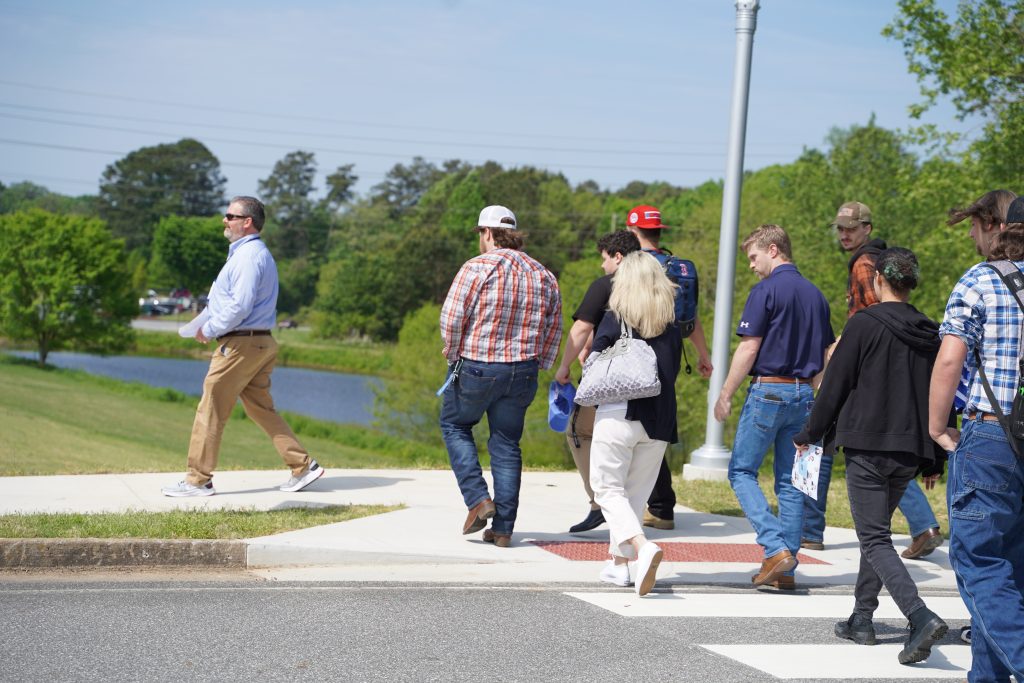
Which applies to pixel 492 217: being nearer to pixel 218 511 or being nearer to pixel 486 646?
pixel 218 511

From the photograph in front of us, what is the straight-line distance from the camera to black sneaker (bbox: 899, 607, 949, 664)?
516 cm

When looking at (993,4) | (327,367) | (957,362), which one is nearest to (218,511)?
(957,362)

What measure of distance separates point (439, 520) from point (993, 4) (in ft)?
81.6

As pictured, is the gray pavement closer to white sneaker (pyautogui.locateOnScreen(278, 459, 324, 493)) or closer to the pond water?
white sneaker (pyautogui.locateOnScreen(278, 459, 324, 493))

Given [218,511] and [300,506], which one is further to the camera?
[300,506]

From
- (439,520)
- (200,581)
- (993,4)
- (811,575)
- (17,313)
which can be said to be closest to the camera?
(200,581)

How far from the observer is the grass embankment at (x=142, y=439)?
10.6m

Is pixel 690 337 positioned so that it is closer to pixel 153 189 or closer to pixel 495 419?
pixel 495 419

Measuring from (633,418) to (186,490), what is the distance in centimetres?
368

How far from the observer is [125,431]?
115 ft

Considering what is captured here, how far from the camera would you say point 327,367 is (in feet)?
292

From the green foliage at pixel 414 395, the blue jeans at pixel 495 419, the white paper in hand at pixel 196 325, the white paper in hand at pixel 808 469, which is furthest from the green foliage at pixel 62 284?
the white paper in hand at pixel 808 469

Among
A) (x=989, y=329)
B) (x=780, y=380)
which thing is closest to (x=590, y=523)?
(x=780, y=380)

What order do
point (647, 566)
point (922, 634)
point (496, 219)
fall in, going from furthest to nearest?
point (496, 219), point (647, 566), point (922, 634)
